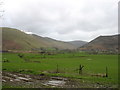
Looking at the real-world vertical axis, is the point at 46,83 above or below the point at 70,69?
below

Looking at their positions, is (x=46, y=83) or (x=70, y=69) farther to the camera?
(x=70, y=69)

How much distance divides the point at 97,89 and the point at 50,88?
21.0 ft

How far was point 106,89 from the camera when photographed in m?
25.7

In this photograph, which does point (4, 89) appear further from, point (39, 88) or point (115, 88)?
point (115, 88)

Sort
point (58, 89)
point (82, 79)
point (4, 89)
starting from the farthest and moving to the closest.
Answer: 1. point (82, 79)
2. point (58, 89)
3. point (4, 89)

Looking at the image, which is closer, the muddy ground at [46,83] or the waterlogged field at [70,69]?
the muddy ground at [46,83]

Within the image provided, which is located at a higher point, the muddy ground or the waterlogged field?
the waterlogged field

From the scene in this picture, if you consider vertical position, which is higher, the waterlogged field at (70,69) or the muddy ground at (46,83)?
the waterlogged field at (70,69)

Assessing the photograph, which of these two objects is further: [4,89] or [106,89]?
[106,89]

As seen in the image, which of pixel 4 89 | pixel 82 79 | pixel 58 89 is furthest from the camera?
pixel 82 79

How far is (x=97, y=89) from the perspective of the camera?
2541 cm

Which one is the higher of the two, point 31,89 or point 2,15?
point 2,15

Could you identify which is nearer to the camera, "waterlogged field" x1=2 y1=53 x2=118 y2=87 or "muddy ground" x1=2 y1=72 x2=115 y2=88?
"muddy ground" x1=2 y1=72 x2=115 y2=88

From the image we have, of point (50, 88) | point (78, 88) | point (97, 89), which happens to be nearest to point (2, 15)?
point (50, 88)
